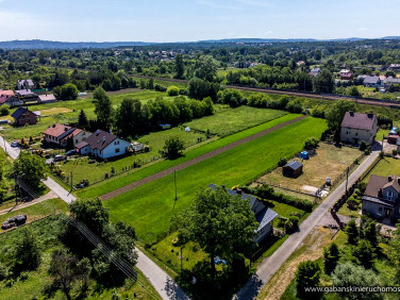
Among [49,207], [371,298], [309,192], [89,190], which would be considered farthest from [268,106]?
[371,298]

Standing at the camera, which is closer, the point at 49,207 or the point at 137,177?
the point at 49,207

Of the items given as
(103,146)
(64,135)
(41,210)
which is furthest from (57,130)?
(41,210)

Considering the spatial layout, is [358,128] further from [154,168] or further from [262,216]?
[154,168]

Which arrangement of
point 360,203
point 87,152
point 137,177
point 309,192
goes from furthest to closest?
1. point 87,152
2. point 137,177
3. point 309,192
4. point 360,203

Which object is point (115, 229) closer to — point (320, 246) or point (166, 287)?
point (166, 287)

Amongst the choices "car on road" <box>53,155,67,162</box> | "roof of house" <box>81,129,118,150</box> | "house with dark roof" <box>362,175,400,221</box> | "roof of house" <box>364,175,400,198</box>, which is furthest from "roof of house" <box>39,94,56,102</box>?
"house with dark roof" <box>362,175,400,221</box>

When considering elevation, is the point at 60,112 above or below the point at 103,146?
below

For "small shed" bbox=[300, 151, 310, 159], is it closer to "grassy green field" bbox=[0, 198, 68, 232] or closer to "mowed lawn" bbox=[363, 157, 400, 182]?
"mowed lawn" bbox=[363, 157, 400, 182]
